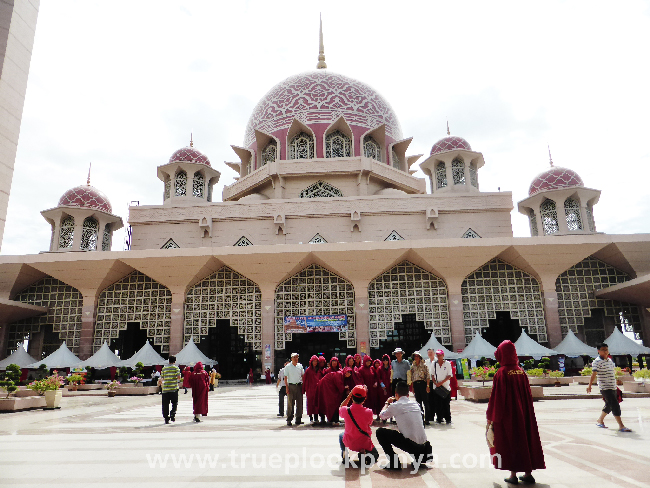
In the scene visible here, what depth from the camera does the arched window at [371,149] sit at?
27.2 metres

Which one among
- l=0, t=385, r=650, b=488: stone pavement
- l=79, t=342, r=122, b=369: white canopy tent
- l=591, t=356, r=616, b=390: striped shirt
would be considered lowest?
l=0, t=385, r=650, b=488: stone pavement

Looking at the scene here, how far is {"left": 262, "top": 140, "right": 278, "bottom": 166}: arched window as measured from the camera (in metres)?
27.4

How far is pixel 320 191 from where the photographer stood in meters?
25.5

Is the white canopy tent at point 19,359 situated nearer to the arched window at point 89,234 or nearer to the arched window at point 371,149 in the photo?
the arched window at point 89,234

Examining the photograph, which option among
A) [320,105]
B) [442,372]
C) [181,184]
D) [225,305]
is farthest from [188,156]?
[442,372]

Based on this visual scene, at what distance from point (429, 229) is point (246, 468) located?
65.9ft

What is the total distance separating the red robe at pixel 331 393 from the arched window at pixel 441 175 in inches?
794

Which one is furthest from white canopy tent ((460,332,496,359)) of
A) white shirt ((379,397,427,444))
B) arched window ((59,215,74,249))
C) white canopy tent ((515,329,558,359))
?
arched window ((59,215,74,249))

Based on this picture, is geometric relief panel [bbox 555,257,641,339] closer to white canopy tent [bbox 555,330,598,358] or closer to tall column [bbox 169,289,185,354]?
white canopy tent [bbox 555,330,598,358]

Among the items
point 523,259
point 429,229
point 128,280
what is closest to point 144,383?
point 128,280

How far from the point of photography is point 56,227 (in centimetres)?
2348

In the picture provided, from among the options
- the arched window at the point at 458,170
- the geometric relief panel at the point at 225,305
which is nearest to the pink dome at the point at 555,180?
the arched window at the point at 458,170

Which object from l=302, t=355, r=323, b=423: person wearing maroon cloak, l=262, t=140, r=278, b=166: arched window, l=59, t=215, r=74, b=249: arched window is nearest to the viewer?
l=302, t=355, r=323, b=423: person wearing maroon cloak

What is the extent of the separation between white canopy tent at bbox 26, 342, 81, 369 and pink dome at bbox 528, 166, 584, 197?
22.4m
